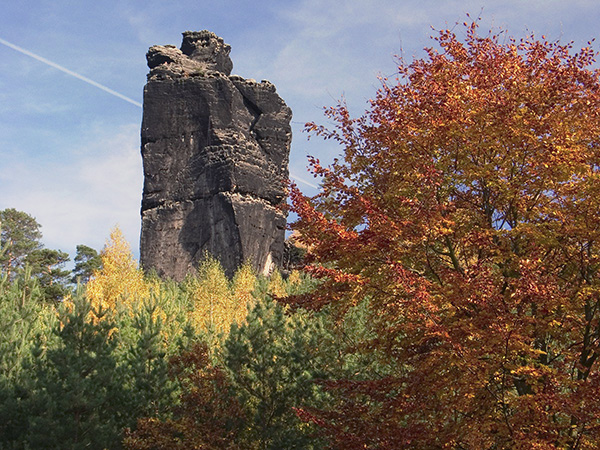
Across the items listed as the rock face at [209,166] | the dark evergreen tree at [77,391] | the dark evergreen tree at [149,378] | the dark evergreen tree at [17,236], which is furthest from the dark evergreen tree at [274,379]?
the dark evergreen tree at [17,236]

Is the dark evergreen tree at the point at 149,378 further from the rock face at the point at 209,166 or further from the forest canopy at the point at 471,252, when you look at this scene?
the rock face at the point at 209,166

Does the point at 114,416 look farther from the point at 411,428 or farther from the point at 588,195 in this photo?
the point at 588,195

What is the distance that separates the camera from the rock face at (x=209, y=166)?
191 feet

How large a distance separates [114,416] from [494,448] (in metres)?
12.1

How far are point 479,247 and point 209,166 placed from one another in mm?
49472

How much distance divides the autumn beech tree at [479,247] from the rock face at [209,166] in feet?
146

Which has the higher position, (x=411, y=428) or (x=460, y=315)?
(x=460, y=315)

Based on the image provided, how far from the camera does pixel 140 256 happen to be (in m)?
60.3

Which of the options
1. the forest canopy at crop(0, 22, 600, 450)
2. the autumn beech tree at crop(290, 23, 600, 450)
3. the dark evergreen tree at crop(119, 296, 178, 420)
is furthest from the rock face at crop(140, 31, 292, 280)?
the autumn beech tree at crop(290, 23, 600, 450)

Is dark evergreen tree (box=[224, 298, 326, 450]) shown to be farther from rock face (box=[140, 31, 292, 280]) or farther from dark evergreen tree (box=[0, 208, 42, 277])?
dark evergreen tree (box=[0, 208, 42, 277])

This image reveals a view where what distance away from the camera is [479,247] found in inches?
467

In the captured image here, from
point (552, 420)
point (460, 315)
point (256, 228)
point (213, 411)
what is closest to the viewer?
point (552, 420)

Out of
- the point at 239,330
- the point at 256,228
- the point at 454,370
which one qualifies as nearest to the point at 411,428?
the point at 454,370

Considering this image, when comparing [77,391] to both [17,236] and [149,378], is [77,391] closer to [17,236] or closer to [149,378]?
[149,378]
